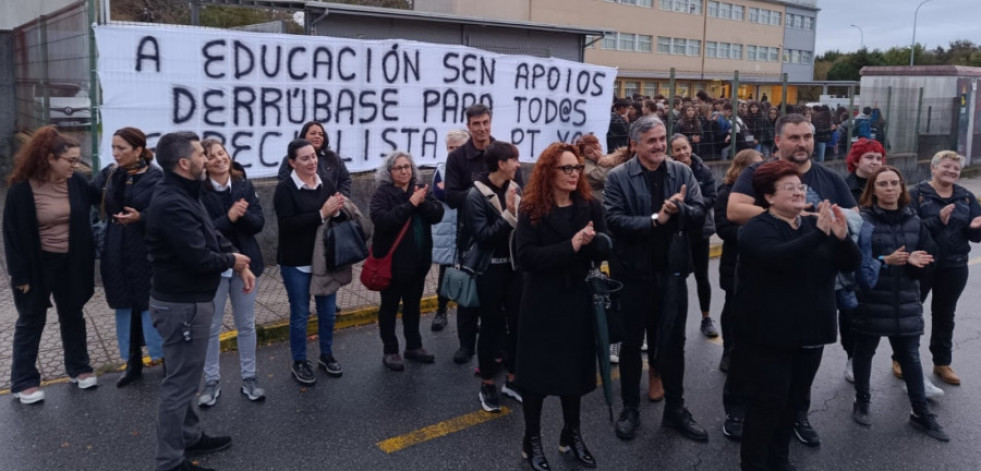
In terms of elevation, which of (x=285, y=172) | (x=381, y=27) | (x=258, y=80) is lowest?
(x=285, y=172)

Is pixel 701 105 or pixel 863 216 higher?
pixel 701 105

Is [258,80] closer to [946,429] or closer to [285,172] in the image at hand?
[285,172]

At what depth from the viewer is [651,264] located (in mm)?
4633

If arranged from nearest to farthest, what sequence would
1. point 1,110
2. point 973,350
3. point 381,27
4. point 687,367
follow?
1. point 687,367
2. point 973,350
3. point 381,27
4. point 1,110

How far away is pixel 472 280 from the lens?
510 centimetres

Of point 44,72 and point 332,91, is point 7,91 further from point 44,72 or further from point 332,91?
point 332,91

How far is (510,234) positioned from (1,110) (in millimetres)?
12355

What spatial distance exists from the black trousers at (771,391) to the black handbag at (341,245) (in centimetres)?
275

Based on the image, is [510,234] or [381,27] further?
[381,27]

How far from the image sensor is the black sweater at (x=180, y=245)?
380 cm

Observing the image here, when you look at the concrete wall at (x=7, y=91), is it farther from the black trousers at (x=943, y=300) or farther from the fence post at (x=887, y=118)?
the fence post at (x=887, y=118)

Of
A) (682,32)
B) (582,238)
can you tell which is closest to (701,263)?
(582,238)

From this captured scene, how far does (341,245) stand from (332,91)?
3450 millimetres

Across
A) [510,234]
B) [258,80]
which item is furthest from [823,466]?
[258,80]
